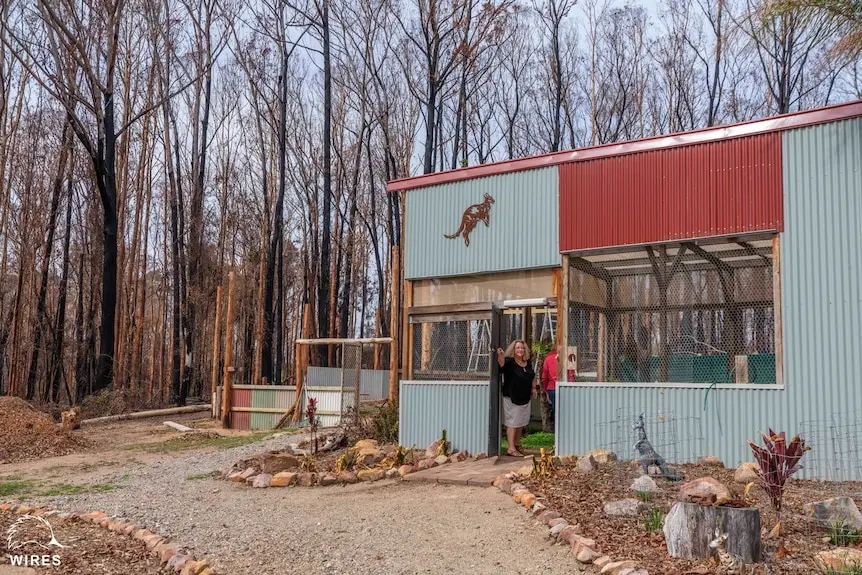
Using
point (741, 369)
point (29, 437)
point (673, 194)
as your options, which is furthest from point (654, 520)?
point (29, 437)

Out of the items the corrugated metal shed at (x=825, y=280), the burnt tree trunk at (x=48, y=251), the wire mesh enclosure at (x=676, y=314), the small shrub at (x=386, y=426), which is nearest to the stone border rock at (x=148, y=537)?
the small shrub at (x=386, y=426)

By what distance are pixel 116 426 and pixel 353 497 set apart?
13.4 metres

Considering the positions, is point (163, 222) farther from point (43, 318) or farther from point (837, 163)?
point (837, 163)

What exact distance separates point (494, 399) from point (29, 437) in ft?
32.5

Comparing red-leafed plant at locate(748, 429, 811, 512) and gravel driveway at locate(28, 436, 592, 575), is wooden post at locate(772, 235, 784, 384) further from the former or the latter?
gravel driveway at locate(28, 436, 592, 575)

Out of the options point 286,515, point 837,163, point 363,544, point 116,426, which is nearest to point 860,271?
point 837,163

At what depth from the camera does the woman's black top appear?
1086 cm

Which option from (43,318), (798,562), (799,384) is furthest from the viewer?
(43,318)

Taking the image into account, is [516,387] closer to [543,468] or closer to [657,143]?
[543,468]

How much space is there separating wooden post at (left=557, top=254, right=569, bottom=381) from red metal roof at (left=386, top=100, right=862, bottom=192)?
5.13 feet

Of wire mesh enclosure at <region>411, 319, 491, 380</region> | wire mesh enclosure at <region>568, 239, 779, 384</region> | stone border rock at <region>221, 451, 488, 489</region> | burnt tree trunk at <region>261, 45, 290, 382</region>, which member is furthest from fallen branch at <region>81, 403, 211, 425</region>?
wire mesh enclosure at <region>568, 239, 779, 384</region>

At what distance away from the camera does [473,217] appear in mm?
11945

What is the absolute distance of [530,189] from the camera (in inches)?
447

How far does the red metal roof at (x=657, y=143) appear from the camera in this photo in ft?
29.7
